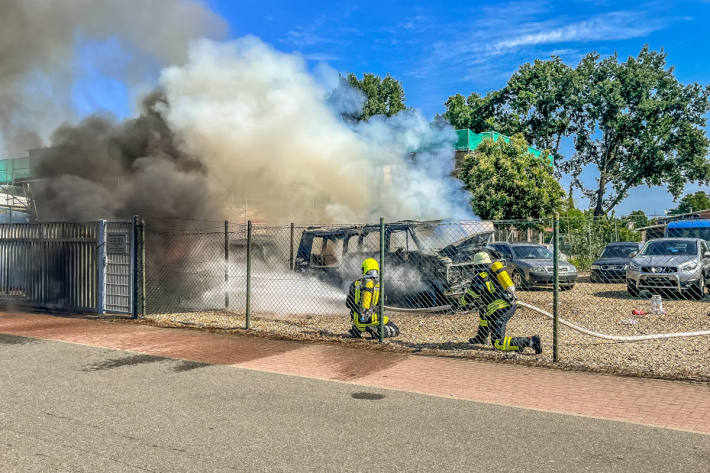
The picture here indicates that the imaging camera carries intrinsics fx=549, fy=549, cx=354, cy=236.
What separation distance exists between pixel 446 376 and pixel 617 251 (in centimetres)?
1434

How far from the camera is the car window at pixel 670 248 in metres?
13.3

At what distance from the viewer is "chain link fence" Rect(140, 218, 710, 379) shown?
771 centimetres

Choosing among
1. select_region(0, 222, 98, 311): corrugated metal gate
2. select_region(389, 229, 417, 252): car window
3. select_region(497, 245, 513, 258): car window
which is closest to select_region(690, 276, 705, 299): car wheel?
select_region(497, 245, 513, 258): car window

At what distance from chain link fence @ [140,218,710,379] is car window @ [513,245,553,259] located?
20 centimetres

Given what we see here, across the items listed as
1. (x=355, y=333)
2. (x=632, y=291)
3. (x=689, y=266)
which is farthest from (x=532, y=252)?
(x=355, y=333)

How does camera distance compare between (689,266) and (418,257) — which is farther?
(689,266)

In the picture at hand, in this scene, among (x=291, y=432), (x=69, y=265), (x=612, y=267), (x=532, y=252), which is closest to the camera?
(x=291, y=432)

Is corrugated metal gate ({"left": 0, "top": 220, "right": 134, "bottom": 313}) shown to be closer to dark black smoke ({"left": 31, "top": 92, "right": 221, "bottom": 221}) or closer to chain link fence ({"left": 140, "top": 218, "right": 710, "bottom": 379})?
chain link fence ({"left": 140, "top": 218, "right": 710, "bottom": 379})

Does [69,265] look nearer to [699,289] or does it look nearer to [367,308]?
[367,308]

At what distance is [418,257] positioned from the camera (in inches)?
391

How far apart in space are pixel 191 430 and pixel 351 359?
303cm

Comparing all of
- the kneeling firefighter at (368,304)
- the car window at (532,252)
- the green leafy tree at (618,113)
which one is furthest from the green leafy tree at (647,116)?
the kneeling firefighter at (368,304)

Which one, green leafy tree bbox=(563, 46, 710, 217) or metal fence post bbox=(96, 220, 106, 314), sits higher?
green leafy tree bbox=(563, 46, 710, 217)

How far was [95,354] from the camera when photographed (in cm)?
764
